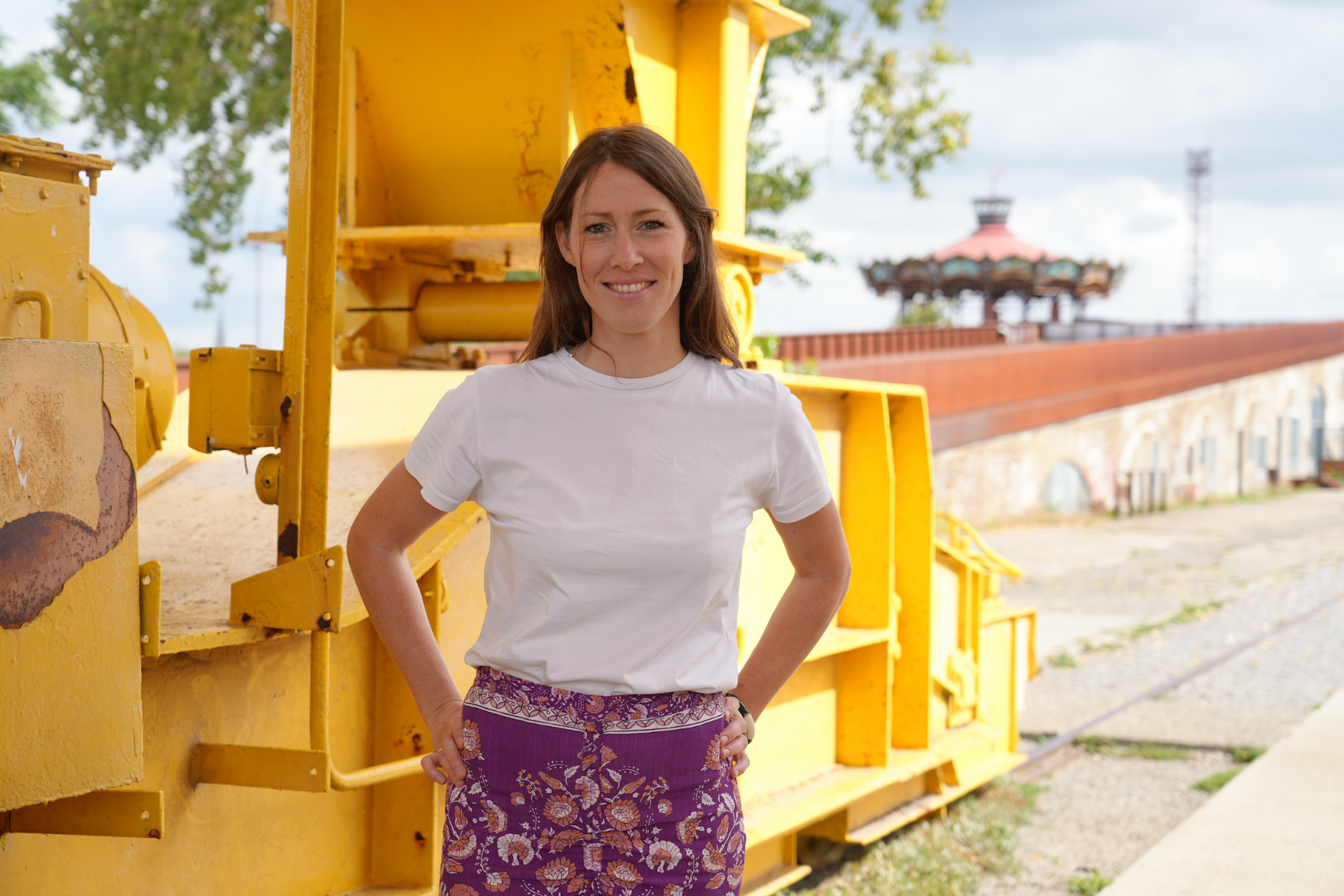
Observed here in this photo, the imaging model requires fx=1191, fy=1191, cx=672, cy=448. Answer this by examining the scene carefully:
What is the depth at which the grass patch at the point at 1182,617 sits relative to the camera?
10695 millimetres

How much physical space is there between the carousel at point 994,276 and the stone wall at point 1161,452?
5.36 m

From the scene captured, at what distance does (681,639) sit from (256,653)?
1123 mm

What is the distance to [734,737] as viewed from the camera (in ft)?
6.03

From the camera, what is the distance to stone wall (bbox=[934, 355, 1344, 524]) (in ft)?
63.0

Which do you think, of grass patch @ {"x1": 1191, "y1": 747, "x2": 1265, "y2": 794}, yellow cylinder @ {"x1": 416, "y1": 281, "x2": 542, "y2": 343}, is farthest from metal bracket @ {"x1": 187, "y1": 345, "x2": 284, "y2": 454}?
grass patch @ {"x1": 1191, "y1": 747, "x2": 1265, "y2": 794}

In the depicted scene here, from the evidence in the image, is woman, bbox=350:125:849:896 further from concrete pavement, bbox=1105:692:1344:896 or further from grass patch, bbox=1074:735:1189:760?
grass patch, bbox=1074:735:1189:760

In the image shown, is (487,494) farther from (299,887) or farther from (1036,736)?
(1036,736)

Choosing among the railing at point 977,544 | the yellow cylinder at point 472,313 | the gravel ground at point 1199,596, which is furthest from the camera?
the gravel ground at point 1199,596

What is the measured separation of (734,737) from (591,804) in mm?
253

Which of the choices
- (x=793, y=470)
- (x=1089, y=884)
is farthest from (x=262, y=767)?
(x=1089, y=884)

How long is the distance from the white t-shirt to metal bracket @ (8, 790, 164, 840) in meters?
0.58

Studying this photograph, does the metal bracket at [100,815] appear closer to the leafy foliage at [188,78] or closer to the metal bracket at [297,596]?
the metal bracket at [297,596]

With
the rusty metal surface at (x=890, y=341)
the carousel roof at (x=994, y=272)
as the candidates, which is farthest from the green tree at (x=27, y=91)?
the carousel roof at (x=994, y=272)

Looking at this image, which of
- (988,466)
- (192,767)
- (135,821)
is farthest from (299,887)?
(988,466)
